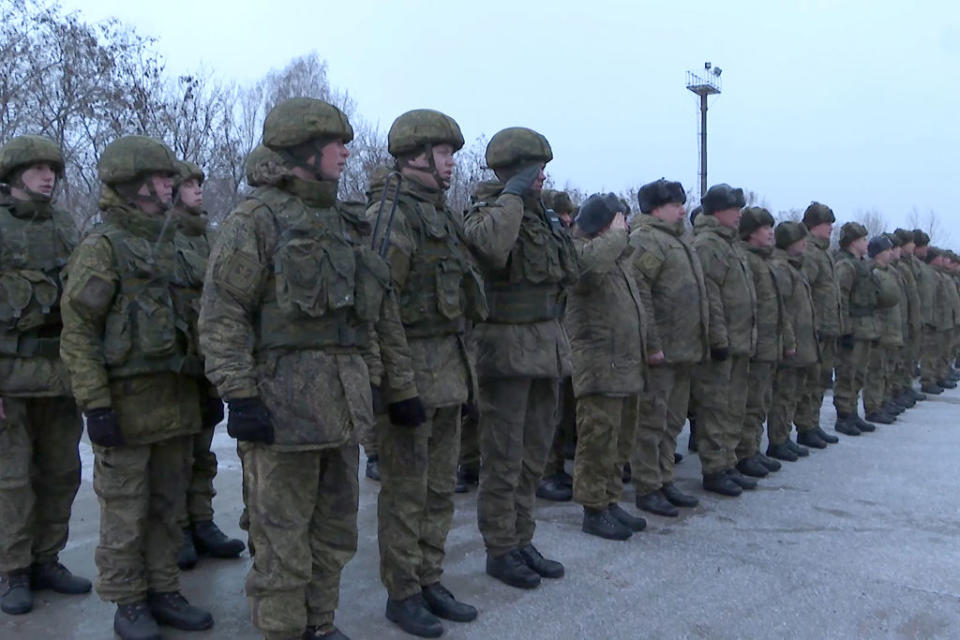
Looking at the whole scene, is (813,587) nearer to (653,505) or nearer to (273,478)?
(653,505)

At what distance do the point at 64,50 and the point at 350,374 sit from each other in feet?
46.9

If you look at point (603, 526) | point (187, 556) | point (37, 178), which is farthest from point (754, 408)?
point (37, 178)

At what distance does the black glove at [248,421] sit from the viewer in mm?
3465

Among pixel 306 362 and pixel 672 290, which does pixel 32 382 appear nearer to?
pixel 306 362

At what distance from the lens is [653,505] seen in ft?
20.7

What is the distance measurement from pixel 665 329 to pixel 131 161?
3.74 meters

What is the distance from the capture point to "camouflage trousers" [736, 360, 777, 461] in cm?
758

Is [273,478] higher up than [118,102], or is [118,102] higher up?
[118,102]

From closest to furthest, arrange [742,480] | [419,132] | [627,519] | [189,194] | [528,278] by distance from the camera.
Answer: [419,132], [528,278], [189,194], [627,519], [742,480]

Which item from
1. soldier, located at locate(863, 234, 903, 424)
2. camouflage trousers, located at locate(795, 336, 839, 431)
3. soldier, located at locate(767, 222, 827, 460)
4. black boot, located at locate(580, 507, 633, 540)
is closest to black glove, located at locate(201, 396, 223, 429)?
black boot, located at locate(580, 507, 633, 540)

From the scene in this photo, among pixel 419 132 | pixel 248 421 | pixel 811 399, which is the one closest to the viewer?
pixel 248 421

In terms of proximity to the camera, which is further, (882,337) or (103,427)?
(882,337)

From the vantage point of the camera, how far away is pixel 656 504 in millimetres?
6305

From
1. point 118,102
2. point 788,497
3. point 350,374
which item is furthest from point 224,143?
point 350,374
